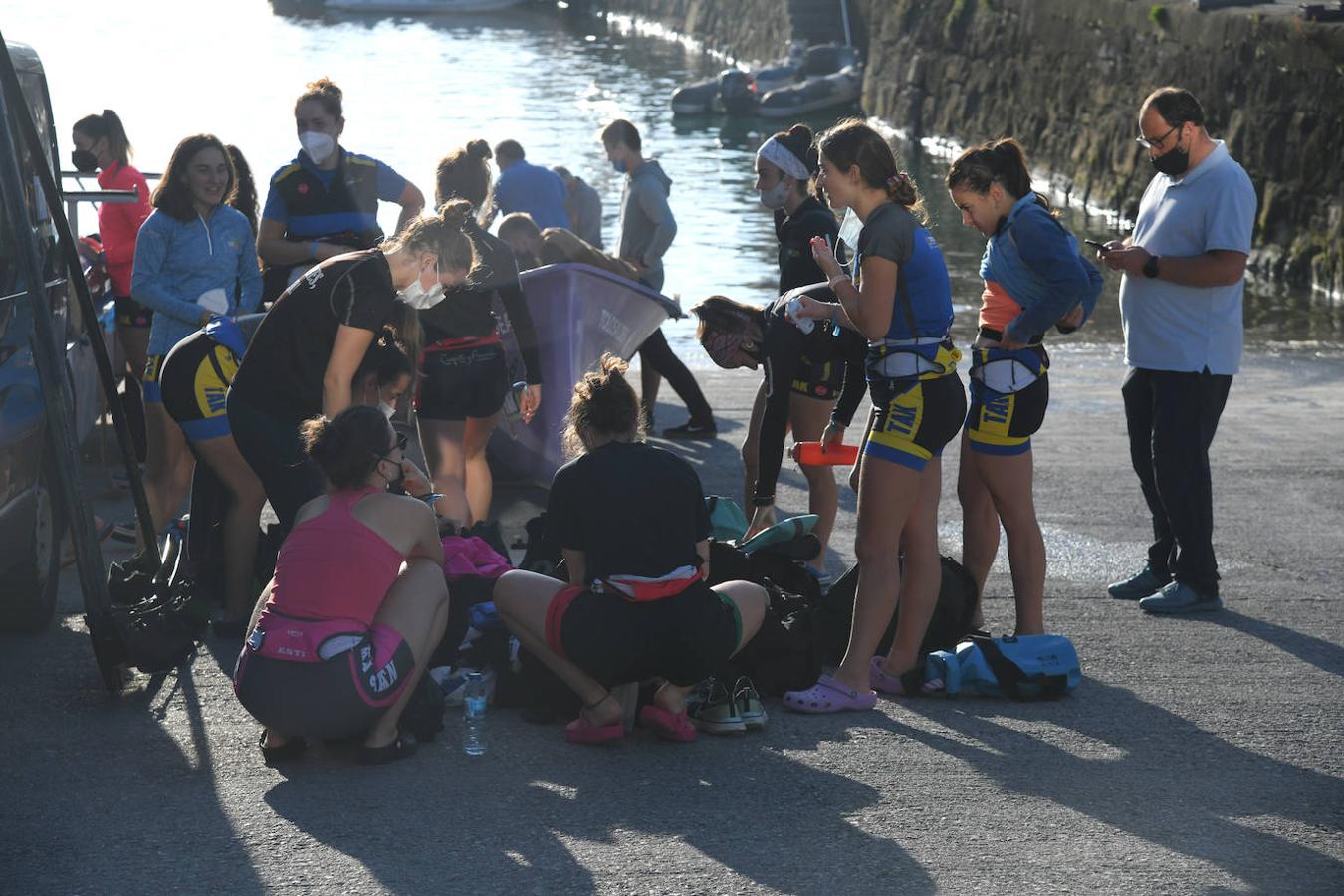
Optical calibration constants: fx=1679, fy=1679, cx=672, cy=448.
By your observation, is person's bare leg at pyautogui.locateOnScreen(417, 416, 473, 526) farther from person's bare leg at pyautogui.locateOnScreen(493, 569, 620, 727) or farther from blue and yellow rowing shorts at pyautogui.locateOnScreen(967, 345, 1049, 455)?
blue and yellow rowing shorts at pyautogui.locateOnScreen(967, 345, 1049, 455)

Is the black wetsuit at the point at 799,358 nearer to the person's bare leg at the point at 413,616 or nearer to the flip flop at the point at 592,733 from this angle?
the flip flop at the point at 592,733

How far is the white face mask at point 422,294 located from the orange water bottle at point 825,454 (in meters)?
1.42

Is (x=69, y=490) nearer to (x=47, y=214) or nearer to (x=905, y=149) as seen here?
(x=47, y=214)

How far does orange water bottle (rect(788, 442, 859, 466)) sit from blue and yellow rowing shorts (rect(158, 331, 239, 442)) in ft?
6.86

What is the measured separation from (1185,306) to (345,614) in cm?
354

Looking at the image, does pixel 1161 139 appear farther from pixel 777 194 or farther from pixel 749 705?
pixel 749 705

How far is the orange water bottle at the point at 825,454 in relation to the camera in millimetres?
6035

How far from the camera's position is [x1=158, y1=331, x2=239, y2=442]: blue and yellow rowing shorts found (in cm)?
614

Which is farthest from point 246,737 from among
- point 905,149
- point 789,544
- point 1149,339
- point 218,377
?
point 905,149

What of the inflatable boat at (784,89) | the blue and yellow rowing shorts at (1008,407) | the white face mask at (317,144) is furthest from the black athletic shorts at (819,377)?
the inflatable boat at (784,89)

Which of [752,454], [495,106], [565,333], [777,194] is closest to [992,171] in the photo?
[777,194]

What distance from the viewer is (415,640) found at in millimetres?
5012

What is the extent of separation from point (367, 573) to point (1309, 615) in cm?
383

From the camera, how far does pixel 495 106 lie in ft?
160
